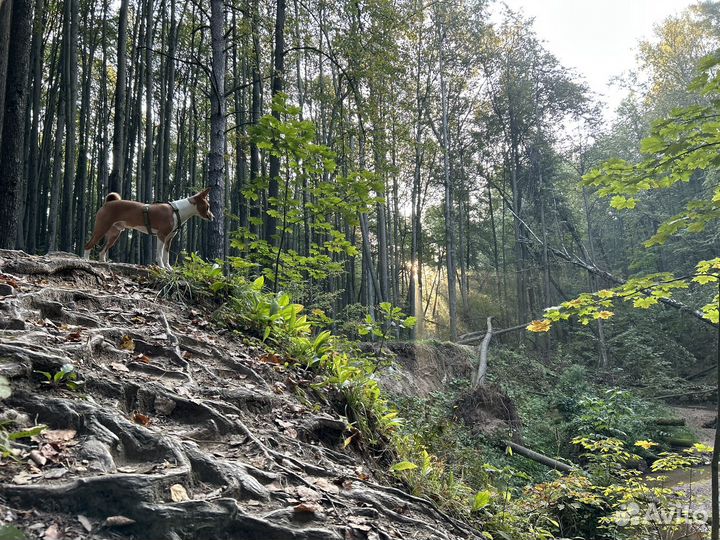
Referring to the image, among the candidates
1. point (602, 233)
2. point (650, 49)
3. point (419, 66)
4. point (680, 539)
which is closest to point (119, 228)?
point (680, 539)

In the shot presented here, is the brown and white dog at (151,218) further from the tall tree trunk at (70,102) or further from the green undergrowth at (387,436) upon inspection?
the tall tree trunk at (70,102)

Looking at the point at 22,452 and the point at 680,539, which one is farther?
the point at 680,539

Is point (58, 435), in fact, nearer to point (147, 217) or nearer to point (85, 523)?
point (85, 523)

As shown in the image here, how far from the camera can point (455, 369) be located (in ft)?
48.8

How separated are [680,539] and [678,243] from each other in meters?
24.5

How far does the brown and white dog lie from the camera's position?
4.82m

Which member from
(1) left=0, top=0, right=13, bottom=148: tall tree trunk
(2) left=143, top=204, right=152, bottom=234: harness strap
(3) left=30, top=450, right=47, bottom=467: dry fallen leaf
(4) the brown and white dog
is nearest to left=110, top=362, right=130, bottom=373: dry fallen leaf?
(3) left=30, top=450, right=47, bottom=467: dry fallen leaf

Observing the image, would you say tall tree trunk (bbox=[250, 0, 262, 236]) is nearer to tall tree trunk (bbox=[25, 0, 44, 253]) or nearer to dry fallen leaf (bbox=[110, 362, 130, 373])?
dry fallen leaf (bbox=[110, 362, 130, 373])

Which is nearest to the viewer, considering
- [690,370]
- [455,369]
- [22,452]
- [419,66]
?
[22,452]

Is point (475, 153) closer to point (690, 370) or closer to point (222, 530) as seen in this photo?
point (690, 370)

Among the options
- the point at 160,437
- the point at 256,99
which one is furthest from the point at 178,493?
the point at 256,99

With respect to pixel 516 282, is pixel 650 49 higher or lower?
higher

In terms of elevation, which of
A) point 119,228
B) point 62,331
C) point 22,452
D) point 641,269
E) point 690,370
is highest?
point 641,269

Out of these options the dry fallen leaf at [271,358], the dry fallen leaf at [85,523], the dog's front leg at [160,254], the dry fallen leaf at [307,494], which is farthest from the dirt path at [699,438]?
the dry fallen leaf at [85,523]
